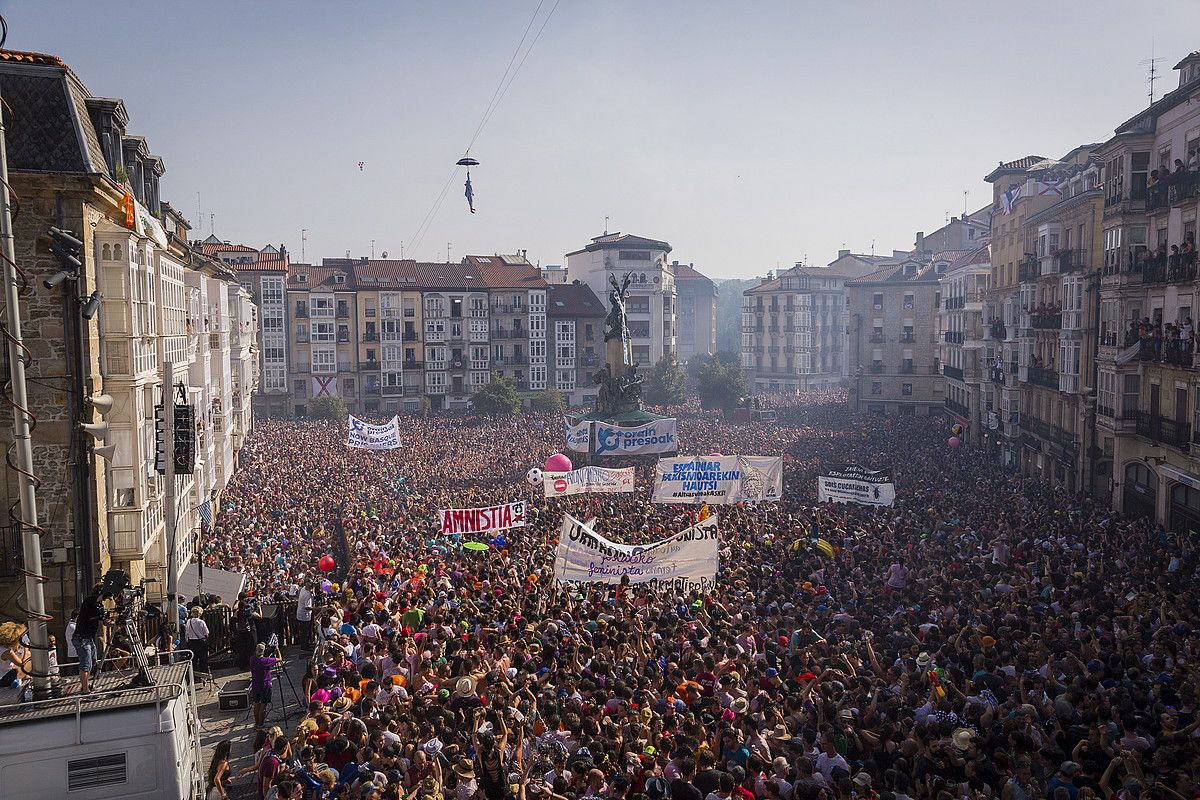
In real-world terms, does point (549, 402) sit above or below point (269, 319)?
below

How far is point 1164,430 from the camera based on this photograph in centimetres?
3094

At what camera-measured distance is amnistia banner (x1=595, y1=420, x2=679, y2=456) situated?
1580 inches

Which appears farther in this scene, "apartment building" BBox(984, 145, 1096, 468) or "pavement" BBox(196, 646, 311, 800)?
"apartment building" BBox(984, 145, 1096, 468)

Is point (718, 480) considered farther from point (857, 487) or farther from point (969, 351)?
point (969, 351)

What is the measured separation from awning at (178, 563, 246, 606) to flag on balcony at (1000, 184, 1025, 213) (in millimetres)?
43350

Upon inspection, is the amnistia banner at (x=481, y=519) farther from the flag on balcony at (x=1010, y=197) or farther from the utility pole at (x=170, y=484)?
the flag on balcony at (x=1010, y=197)

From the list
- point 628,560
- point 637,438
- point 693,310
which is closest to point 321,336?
point 637,438

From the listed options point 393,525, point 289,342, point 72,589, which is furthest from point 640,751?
point 289,342

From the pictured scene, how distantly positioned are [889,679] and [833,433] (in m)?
44.7

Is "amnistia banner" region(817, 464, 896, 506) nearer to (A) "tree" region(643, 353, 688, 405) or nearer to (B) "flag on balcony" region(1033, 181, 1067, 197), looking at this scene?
(B) "flag on balcony" region(1033, 181, 1067, 197)

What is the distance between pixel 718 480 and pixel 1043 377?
74.0ft

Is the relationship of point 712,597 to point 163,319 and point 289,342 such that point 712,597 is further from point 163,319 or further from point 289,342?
point 289,342

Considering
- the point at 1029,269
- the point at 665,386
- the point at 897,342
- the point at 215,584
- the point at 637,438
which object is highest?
the point at 1029,269

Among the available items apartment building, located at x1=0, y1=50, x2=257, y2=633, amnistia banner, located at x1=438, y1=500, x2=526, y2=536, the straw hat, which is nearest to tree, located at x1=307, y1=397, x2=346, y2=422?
amnistia banner, located at x1=438, y1=500, x2=526, y2=536
